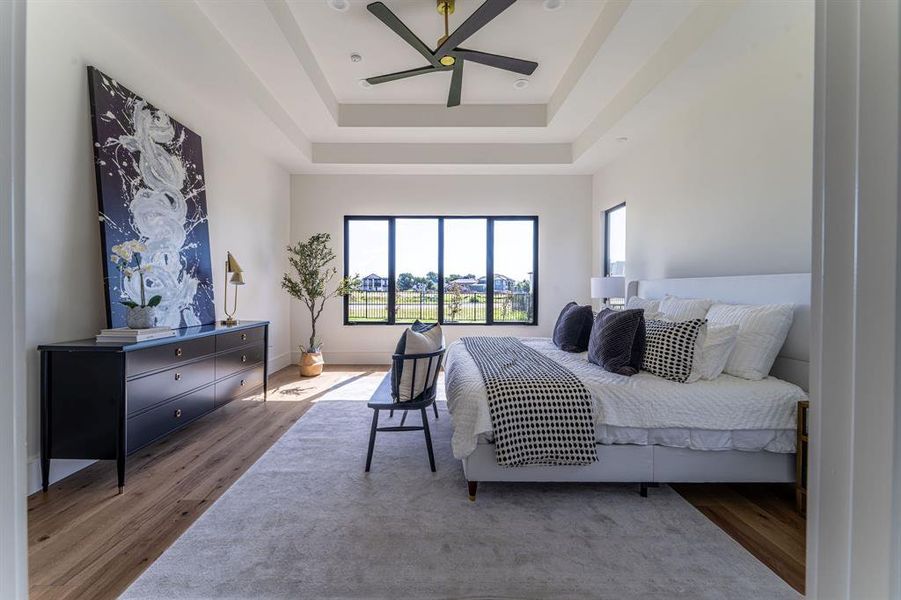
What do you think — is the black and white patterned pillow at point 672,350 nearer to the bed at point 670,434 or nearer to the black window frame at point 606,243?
the bed at point 670,434

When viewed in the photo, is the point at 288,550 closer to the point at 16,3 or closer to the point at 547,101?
the point at 16,3

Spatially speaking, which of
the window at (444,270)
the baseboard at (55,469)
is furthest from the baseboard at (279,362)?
the baseboard at (55,469)

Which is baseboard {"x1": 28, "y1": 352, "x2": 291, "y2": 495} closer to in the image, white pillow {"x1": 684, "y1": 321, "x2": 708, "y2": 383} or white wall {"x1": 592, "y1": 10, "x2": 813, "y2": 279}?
white pillow {"x1": 684, "y1": 321, "x2": 708, "y2": 383}

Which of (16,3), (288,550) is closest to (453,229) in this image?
(288,550)

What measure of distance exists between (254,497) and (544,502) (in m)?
1.61

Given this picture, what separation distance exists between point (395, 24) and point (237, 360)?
290 centimetres

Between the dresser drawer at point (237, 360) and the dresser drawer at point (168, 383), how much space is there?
0.09 metres

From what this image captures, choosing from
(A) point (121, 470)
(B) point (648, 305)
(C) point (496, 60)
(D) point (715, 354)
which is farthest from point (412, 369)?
(C) point (496, 60)

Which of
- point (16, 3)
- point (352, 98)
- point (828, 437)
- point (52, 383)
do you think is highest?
point (352, 98)

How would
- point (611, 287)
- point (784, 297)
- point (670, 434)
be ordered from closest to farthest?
point (670, 434) → point (784, 297) → point (611, 287)

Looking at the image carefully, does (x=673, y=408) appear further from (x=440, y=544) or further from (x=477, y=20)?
(x=477, y=20)

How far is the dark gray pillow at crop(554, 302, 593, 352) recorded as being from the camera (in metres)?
3.43

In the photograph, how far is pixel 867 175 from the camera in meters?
0.36

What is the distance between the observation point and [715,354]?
7.72ft
